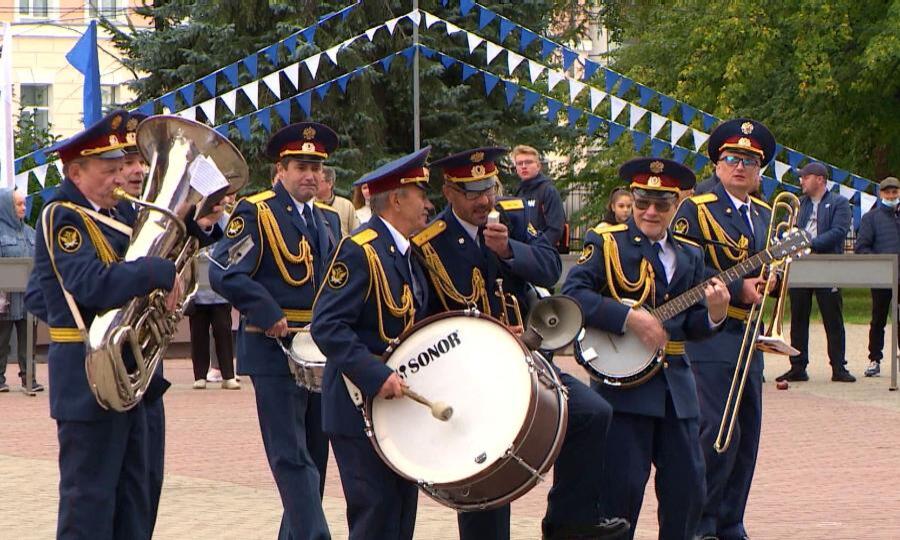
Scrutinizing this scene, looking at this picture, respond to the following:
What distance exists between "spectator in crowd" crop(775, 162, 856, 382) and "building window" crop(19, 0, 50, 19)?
3195 cm

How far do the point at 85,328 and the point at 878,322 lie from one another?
12540 mm

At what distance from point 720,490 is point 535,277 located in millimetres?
1973

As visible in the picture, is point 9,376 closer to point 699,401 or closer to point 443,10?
point 443,10

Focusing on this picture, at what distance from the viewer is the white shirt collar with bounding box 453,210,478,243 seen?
23.9 feet

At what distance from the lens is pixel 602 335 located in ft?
25.8

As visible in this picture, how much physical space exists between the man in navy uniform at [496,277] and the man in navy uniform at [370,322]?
213 mm

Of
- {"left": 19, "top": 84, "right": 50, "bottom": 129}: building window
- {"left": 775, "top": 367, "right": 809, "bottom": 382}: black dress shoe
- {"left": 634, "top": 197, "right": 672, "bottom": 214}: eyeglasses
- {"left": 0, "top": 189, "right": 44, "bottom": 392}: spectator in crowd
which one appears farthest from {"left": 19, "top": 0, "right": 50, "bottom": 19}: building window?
{"left": 634, "top": 197, "right": 672, "bottom": 214}: eyeglasses

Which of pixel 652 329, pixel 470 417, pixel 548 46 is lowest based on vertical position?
pixel 470 417

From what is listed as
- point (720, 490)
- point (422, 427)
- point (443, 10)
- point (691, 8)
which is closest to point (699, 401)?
point (720, 490)

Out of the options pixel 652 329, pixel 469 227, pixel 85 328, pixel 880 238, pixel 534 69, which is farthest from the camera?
pixel 534 69

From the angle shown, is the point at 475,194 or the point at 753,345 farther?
the point at 753,345

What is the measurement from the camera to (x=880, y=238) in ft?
59.6

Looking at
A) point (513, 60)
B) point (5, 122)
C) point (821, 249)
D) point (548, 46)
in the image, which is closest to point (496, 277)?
point (821, 249)

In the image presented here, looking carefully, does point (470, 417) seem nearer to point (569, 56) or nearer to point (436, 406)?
point (436, 406)
